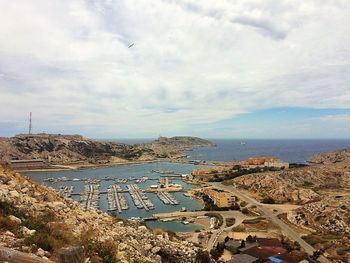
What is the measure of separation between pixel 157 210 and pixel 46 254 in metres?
50.8

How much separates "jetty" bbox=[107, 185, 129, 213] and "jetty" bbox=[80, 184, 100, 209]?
229cm

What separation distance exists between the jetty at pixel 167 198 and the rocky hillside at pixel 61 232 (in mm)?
50085

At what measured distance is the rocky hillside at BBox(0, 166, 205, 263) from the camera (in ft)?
23.1

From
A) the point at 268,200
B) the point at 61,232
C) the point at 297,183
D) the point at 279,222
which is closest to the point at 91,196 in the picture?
the point at 268,200

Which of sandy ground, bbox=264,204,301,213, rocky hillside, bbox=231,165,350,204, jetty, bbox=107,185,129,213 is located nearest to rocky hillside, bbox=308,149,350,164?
rocky hillside, bbox=231,165,350,204

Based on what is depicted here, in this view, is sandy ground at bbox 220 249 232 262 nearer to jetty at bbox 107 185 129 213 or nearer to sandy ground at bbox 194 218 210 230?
sandy ground at bbox 194 218 210 230

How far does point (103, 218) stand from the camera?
12070 mm

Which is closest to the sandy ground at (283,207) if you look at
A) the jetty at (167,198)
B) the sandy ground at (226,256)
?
the jetty at (167,198)

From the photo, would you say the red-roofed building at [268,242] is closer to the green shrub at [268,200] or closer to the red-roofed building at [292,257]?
the red-roofed building at [292,257]

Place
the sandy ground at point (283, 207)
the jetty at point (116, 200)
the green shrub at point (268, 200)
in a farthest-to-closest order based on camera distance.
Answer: the green shrub at point (268, 200)
the jetty at point (116, 200)
the sandy ground at point (283, 207)

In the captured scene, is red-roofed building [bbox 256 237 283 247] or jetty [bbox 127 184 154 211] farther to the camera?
jetty [bbox 127 184 154 211]

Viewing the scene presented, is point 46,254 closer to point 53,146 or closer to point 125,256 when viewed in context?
point 125,256

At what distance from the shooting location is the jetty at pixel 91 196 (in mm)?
58469

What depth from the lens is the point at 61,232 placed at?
8.36m
